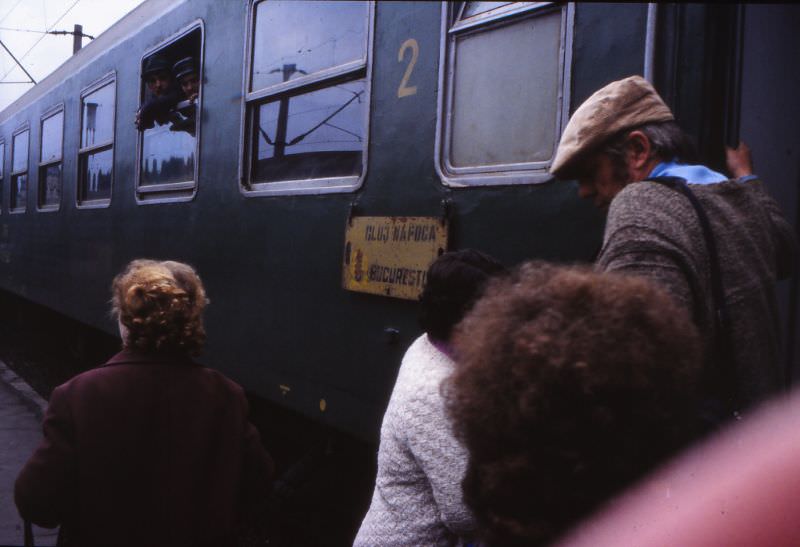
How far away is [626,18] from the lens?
6.32 ft

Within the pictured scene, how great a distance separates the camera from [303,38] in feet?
10.2

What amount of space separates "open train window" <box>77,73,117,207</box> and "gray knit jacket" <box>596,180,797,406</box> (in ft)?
14.4

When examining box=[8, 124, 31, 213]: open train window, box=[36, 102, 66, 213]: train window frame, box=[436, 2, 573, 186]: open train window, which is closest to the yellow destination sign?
box=[436, 2, 573, 186]: open train window

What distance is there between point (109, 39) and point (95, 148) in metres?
0.77

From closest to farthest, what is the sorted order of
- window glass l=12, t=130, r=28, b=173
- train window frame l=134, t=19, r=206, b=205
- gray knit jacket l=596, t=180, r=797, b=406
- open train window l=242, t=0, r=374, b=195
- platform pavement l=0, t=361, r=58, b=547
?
gray knit jacket l=596, t=180, r=797, b=406, open train window l=242, t=0, r=374, b=195, platform pavement l=0, t=361, r=58, b=547, train window frame l=134, t=19, r=206, b=205, window glass l=12, t=130, r=28, b=173

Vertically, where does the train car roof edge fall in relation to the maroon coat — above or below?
above

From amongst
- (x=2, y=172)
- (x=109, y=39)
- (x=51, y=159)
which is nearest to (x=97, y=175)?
(x=109, y=39)

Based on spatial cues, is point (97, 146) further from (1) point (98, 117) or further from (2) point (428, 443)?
(2) point (428, 443)

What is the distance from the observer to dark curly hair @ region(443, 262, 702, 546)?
83 centimetres

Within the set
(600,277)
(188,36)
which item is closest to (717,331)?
Answer: (600,277)

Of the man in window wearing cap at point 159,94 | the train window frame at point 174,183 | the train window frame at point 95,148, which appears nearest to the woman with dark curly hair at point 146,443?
the train window frame at point 174,183

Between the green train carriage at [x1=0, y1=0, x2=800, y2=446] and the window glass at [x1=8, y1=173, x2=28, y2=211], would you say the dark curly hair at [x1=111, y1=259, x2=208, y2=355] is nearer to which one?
the green train carriage at [x1=0, y1=0, x2=800, y2=446]

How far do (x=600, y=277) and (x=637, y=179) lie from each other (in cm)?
79

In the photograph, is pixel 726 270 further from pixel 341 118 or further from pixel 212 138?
pixel 212 138
